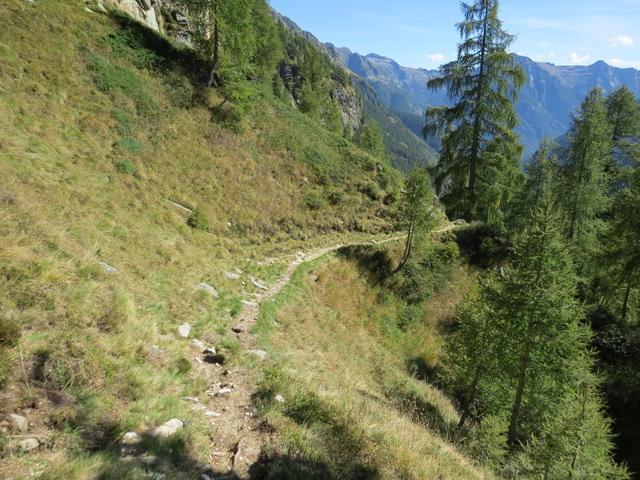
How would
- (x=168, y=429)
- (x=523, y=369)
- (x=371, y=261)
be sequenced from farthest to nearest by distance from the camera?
(x=371, y=261) < (x=523, y=369) < (x=168, y=429)

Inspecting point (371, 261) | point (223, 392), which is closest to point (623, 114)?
point (371, 261)

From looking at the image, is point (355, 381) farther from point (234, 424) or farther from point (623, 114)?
point (623, 114)

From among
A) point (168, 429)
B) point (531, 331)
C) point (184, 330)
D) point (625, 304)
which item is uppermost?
point (168, 429)

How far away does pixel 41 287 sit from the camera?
20.2ft

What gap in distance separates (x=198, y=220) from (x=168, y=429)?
592 inches

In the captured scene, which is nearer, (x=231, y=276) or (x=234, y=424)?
(x=234, y=424)

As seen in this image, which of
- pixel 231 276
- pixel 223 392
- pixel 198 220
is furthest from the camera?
pixel 198 220

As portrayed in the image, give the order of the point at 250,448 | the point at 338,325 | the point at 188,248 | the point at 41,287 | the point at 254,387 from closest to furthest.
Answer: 1. the point at 250,448
2. the point at 41,287
3. the point at 254,387
4. the point at 188,248
5. the point at 338,325

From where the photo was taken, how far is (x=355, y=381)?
12.4 meters

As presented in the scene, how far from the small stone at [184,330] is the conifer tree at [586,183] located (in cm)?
2580

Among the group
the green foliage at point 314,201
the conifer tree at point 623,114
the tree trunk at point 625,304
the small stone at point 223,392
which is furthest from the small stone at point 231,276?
the conifer tree at point 623,114

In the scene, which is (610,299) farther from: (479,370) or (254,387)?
(254,387)

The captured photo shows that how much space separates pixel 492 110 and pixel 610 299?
14644mm

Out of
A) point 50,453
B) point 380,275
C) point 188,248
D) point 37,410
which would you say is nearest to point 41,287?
point 37,410
